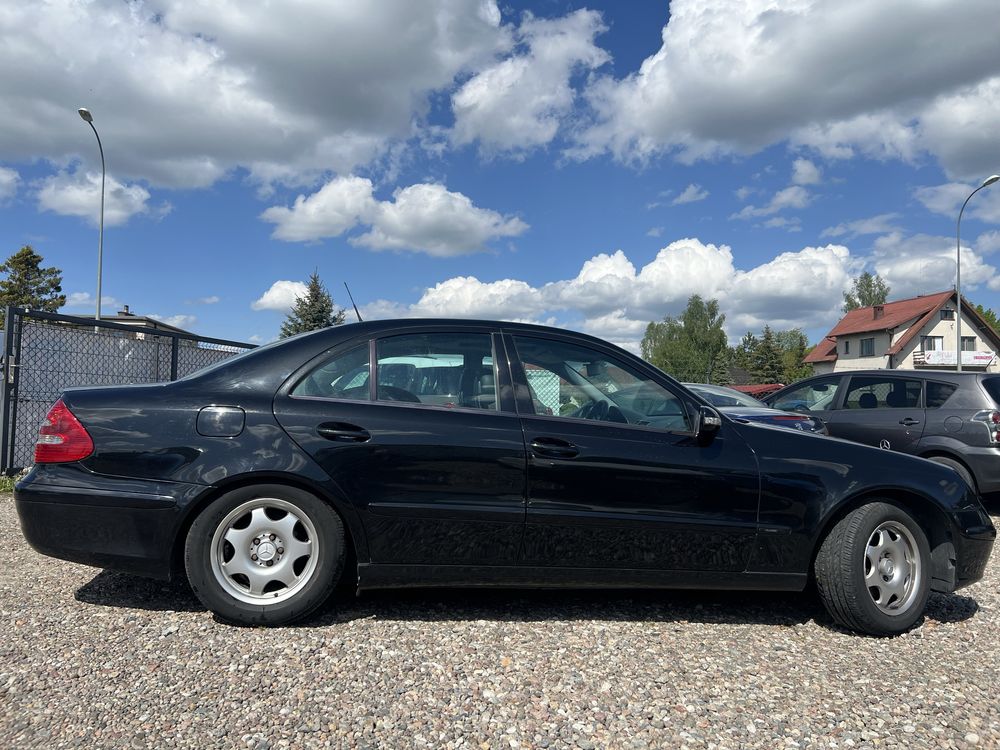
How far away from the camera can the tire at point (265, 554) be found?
10.7 ft

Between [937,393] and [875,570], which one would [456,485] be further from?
[937,393]

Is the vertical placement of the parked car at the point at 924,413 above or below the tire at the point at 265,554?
above

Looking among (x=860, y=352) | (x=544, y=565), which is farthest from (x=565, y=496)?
(x=860, y=352)

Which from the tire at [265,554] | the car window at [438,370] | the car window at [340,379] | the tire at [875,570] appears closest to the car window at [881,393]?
the tire at [875,570]

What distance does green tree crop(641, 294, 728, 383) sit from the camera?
7456cm

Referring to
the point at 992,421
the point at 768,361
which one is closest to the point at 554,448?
the point at 992,421

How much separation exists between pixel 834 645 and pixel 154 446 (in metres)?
3.36

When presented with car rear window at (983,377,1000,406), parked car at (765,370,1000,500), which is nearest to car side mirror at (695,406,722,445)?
parked car at (765,370,1000,500)

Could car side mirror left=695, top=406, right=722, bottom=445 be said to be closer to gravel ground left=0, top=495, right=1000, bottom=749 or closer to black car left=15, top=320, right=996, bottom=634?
black car left=15, top=320, right=996, bottom=634

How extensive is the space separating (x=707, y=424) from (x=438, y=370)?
54.2 inches

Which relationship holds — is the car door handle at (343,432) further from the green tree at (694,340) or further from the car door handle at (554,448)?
the green tree at (694,340)

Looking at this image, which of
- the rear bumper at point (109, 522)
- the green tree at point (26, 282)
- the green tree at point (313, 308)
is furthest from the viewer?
the green tree at point (26, 282)

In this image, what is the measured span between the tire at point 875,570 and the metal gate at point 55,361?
567 cm

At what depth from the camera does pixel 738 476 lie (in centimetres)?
355
